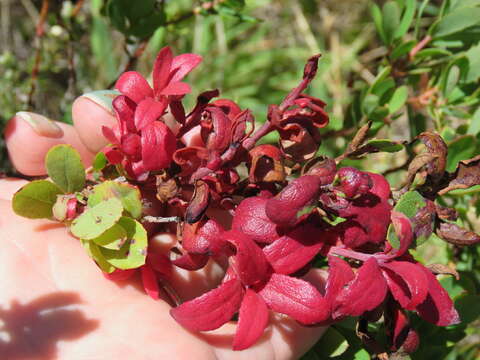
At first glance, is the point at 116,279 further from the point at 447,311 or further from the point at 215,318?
the point at 447,311

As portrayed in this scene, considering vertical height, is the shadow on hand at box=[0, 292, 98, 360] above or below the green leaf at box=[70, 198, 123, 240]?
below

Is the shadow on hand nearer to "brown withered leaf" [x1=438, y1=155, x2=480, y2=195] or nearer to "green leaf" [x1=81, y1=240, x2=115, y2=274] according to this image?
"green leaf" [x1=81, y1=240, x2=115, y2=274]

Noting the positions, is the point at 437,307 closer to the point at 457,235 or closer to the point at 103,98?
the point at 457,235

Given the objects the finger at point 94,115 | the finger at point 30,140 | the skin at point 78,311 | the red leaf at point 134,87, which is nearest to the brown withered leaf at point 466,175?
the skin at point 78,311

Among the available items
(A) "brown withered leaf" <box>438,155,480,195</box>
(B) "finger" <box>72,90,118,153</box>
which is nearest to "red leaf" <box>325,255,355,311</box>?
(A) "brown withered leaf" <box>438,155,480,195</box>

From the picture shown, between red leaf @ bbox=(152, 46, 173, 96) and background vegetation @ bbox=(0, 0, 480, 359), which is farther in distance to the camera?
background vegetation @ bbox=(0, 0, 480, 359)

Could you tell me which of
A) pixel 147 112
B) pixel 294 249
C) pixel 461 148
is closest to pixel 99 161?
pixel 147 112

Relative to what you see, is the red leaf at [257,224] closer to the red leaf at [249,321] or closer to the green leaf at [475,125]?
the red leaf at [249,321]
